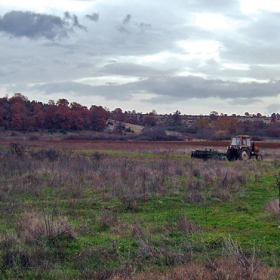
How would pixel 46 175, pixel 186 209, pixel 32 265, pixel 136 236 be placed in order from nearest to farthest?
pixel 32 265 < pixel 136 236 < pixel 186 209 < pixel 46 175

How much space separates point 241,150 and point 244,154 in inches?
14.3

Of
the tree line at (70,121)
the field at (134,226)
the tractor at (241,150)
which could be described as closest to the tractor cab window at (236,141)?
the tractor at (241,150)

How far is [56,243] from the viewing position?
8.71 metres

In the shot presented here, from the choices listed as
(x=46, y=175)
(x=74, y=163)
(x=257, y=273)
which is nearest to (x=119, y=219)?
(x=257, y=273)

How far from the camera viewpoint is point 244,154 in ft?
107

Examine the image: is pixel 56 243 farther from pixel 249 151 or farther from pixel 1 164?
pixel 249 151

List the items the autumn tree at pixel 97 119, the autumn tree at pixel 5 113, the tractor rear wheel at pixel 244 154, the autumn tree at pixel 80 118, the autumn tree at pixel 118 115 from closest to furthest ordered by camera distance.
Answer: the tractor rear wheel at pixel 244 154, the autumn tree at pixel 5 113, the autumn tree at pixel 80 118, the autumn tree at pixel 97 119, the autumn tree at pixel 118 115

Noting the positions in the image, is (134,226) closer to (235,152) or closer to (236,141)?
(235,152)

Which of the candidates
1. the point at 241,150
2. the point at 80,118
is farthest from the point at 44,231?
the point at 80,118

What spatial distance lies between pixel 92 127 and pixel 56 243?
243ft

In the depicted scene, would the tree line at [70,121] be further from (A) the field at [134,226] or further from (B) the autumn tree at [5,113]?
(A) the field at [134,226]

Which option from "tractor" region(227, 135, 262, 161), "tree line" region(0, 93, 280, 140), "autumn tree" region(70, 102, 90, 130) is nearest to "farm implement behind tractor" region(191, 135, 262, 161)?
"tractor" region(227, 135, 262, 161)

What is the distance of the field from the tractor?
1290 centimetres

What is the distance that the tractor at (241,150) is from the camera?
32344 mm
